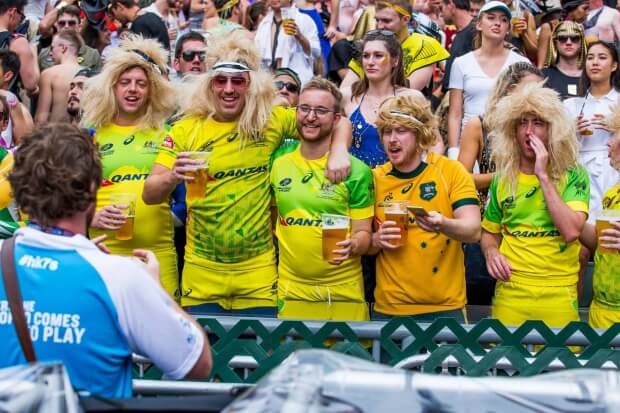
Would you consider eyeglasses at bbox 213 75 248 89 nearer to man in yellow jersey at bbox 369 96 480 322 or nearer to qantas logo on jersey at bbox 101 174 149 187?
qantas logo on jersey at bbox 101 174 149 187

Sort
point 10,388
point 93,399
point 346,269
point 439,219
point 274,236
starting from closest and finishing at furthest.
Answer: point 10,388 → point 93,399 → point 439,219 → point 346,269 → point 274,236

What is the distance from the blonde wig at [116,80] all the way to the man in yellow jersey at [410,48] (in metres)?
2.06

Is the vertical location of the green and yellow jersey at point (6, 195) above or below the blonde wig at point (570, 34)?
below

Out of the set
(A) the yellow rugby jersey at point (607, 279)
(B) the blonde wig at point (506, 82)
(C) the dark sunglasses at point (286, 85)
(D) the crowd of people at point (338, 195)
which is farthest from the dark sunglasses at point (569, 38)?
(A) the yellow rugby jersey at point (607, 279)

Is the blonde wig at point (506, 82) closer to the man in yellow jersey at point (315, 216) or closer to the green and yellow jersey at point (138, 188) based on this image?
the man in yellow jersey at point (315, 216)

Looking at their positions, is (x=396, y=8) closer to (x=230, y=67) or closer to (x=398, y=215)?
(x=230, y=67)

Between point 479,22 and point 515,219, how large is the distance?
282 cm

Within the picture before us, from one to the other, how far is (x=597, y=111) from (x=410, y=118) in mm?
2149

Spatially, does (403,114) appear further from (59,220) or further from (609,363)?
(59,220)

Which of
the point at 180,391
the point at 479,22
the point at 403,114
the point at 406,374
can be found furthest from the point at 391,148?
the point at 406,374

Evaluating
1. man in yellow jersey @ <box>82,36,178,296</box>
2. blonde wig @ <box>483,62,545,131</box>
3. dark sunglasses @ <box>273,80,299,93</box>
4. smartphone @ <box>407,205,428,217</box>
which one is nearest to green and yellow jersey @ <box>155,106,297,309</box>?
man in yellow jersey @ <box>82,36,178,296</box>

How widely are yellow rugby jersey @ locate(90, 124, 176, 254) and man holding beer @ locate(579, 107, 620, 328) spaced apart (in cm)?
242

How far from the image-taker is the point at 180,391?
4418mm

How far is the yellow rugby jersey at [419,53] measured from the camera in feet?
27.7
